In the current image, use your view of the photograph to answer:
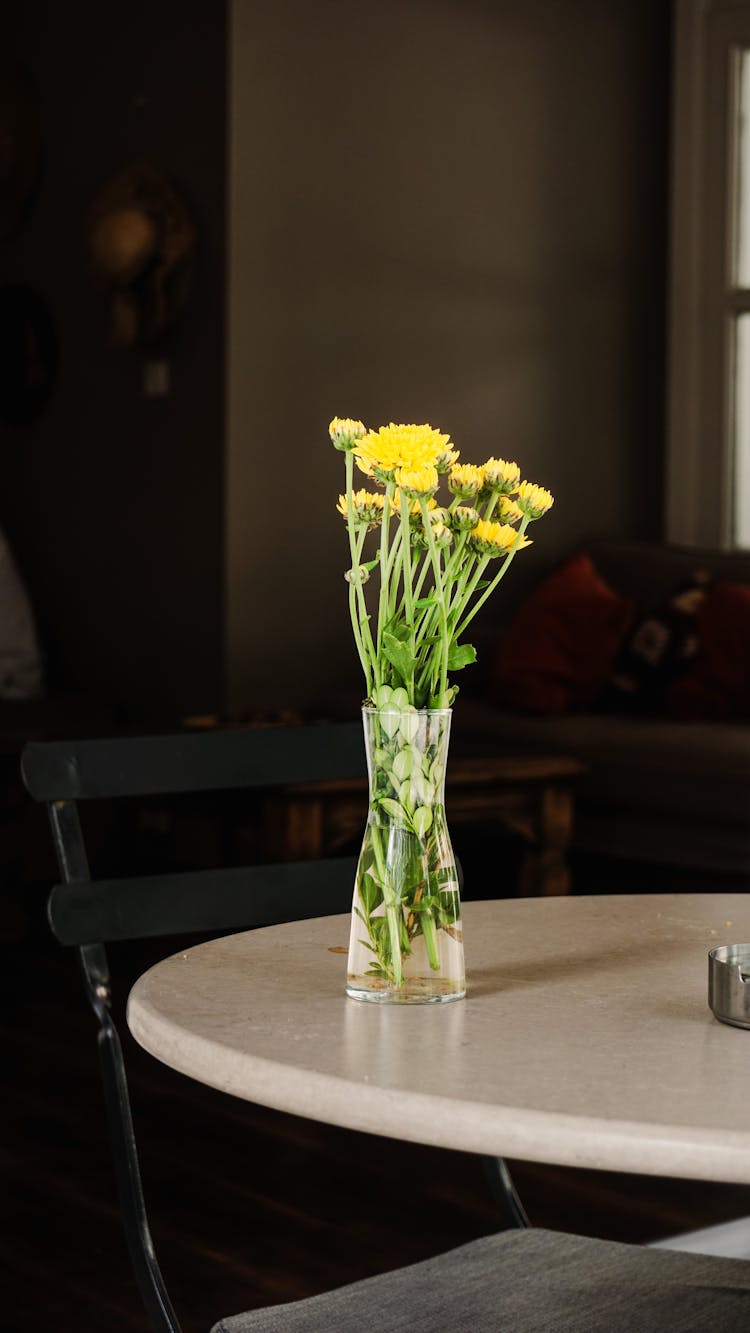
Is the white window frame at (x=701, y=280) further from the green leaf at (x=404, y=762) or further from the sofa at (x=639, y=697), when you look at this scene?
the green leaf at (x=404, y=762)

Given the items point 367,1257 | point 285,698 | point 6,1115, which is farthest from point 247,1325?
point 285,698

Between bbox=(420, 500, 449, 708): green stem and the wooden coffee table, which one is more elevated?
bbox=(420, 500, 449, 708): green stem

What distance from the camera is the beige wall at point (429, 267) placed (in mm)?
→ 5086

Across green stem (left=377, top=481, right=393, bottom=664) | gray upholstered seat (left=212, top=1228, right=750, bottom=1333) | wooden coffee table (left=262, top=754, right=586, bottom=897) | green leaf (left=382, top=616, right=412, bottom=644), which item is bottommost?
wooden coffee table (left=262, top=754, right=586, bottom=897)

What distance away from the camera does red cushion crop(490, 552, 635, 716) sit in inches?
198

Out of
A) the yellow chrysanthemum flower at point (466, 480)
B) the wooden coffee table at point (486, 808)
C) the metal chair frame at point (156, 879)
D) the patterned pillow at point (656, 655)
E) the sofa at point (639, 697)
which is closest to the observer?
the yellow chrysanthemum flower at point (466, 480)

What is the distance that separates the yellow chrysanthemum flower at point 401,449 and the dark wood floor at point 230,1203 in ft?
4.54

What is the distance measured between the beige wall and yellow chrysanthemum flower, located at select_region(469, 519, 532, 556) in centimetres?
404

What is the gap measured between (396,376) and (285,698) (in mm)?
1025

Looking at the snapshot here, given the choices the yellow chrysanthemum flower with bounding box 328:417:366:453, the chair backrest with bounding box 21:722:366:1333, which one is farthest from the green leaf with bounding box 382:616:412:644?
the chair backrest with bounding box 21:722:366:1333

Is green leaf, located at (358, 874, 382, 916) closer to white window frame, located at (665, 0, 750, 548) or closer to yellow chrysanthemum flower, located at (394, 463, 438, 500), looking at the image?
yellow chrysanthemum flower, located at (394, 463, 438, 500)

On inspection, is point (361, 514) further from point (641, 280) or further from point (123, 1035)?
point (641, 280)

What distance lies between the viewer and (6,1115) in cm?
290

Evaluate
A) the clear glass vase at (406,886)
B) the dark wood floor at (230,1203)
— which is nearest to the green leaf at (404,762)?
the clear glass vase at (406,886)
